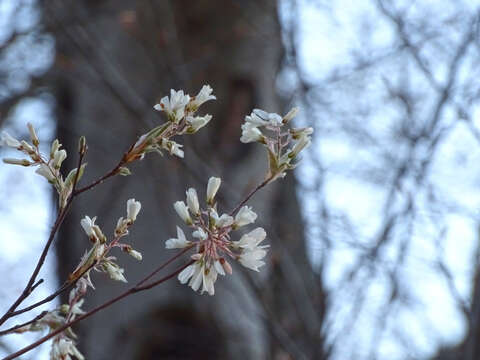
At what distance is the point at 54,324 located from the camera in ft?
3.10

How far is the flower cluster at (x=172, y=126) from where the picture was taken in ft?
2.76

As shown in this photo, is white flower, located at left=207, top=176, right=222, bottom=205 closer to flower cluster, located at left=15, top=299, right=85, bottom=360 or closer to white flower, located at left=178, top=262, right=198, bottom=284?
white flower, located at left=178, top=262, right=198, bottom=284

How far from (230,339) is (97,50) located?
1.22m

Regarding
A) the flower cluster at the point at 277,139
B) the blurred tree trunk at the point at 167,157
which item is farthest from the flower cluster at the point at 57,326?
the blurred tree trunk at the point at 167,157

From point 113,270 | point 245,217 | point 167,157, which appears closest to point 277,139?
point 245,217

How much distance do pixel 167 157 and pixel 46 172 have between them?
194 centimetres

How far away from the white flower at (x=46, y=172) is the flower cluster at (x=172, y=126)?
108 millimetres

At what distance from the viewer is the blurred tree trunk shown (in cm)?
267

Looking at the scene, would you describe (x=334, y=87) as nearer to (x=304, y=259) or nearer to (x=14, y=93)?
(x=304, y=259)

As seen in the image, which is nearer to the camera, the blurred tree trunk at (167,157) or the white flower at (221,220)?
the white flower at (221,220)

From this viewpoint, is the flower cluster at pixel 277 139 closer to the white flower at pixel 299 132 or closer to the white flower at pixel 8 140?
the white flower at pixel 299 132

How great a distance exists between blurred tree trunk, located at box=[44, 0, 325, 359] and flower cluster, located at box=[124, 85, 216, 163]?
1382 millimetres

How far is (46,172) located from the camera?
0.87 metres

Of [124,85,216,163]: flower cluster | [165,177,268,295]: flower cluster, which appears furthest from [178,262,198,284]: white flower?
[124,85,216,163]: flower cluster
